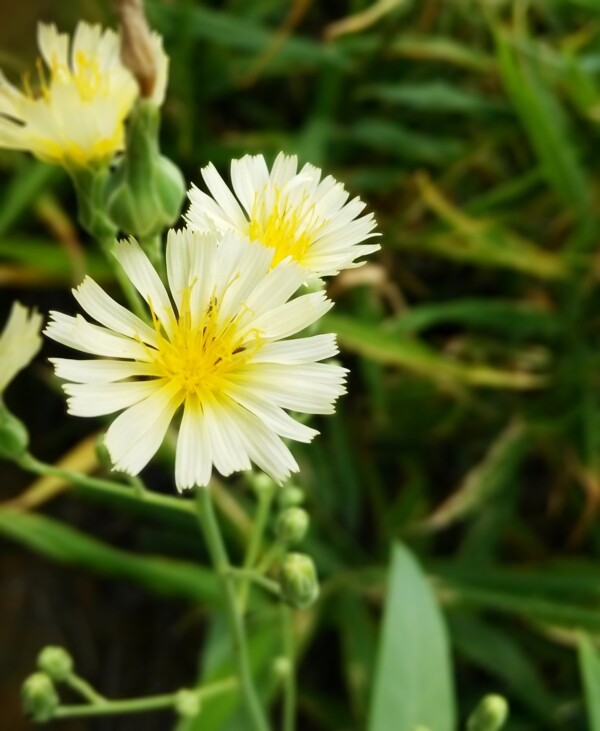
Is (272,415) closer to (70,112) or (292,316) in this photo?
(292,316)

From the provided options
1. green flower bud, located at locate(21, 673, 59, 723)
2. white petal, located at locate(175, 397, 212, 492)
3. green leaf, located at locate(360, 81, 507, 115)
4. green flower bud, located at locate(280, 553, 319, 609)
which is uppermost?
green leaf, located at locate(360, 81, 507, 115)

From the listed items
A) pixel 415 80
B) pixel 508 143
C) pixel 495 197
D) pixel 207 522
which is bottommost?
pixel 207 522

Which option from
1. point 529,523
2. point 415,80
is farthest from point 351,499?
point 415,80

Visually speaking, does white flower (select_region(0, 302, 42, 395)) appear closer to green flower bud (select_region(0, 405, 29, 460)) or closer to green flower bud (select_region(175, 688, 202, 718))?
green flower bud (select_region(0, 405, 29, 460))

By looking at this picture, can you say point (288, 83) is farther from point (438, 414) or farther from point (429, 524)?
point (429, 524)

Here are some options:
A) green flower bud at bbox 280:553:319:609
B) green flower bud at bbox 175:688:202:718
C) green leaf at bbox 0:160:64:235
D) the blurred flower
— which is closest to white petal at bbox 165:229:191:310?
the blurred flower

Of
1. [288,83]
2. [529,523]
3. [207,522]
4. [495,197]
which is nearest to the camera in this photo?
[207,522]
